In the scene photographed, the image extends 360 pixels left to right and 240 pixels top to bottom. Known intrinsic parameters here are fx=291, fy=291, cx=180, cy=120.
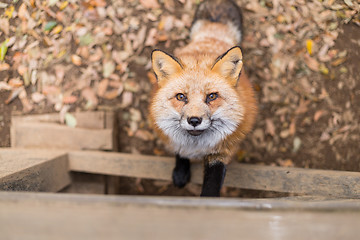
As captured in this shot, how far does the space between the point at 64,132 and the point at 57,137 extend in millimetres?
57

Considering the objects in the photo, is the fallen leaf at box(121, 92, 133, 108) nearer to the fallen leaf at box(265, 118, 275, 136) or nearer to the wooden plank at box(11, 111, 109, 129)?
the wooden plank at box(11, 111, 109, 129)

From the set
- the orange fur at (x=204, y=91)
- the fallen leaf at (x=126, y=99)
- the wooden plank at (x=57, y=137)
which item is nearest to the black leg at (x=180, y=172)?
the orange fur at (x=204, y=91)

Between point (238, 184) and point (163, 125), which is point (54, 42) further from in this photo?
point (238, 184)

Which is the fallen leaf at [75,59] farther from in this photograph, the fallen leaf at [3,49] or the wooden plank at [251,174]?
the wooden plank at [251,174]

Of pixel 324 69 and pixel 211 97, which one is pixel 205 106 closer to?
pixel 211 97

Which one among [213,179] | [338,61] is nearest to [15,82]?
[213,179]

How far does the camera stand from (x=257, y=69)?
2307 mm

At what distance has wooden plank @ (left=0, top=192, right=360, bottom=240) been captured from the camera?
0.74 meters

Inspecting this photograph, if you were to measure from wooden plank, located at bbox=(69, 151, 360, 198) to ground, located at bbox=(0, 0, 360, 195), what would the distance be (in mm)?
435

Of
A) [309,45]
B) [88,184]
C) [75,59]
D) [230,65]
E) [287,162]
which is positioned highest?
[309,45]

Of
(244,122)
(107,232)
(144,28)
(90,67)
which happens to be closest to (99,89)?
(90,67)

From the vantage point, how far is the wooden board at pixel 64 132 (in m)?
2.00

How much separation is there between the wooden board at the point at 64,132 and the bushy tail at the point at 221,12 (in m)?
1.02

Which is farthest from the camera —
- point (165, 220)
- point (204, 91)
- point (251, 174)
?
point (251, 174)
